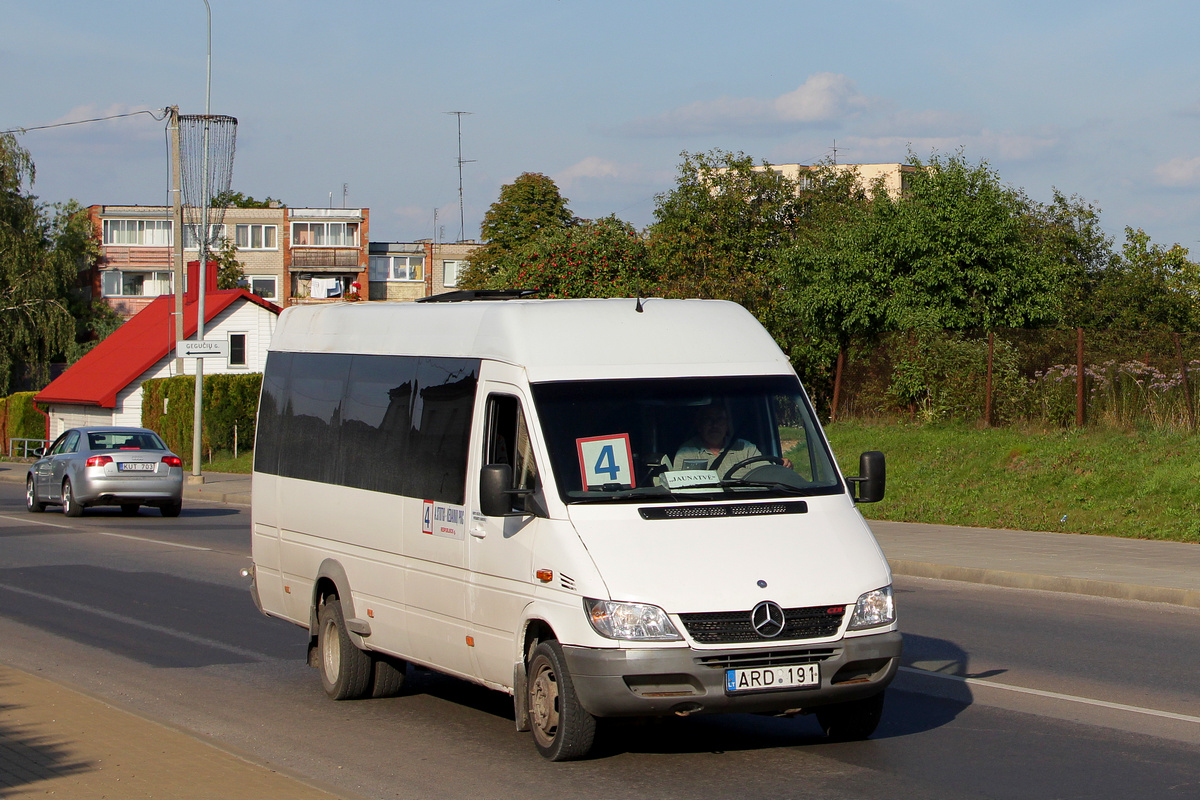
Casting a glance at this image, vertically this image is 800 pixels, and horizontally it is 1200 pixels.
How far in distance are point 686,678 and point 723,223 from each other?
42.1m

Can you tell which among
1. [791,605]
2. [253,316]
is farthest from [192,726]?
[253,316]

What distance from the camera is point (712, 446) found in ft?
24.3

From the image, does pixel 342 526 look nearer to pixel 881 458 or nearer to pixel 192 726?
pixel 192 726

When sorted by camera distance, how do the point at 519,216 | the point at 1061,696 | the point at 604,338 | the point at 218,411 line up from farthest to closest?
1. the point at 519,216
2. the point at 218,411
3. the point at 1061,696
4. the point at 604,338

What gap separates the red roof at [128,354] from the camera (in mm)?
56000

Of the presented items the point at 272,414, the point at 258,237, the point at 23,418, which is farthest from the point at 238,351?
the point at 272,414

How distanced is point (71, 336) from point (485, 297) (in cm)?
6502

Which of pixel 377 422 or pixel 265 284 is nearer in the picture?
pixel 377 422

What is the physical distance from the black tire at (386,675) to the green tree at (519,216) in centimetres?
6797

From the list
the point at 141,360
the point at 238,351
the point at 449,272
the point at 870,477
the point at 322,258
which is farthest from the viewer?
the point at 449,272

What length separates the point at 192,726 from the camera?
805 cm

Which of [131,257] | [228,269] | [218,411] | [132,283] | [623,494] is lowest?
[623,494]

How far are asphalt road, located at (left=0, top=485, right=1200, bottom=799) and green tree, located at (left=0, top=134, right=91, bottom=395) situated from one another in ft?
190

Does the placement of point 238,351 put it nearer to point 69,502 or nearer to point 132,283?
point 132,283
